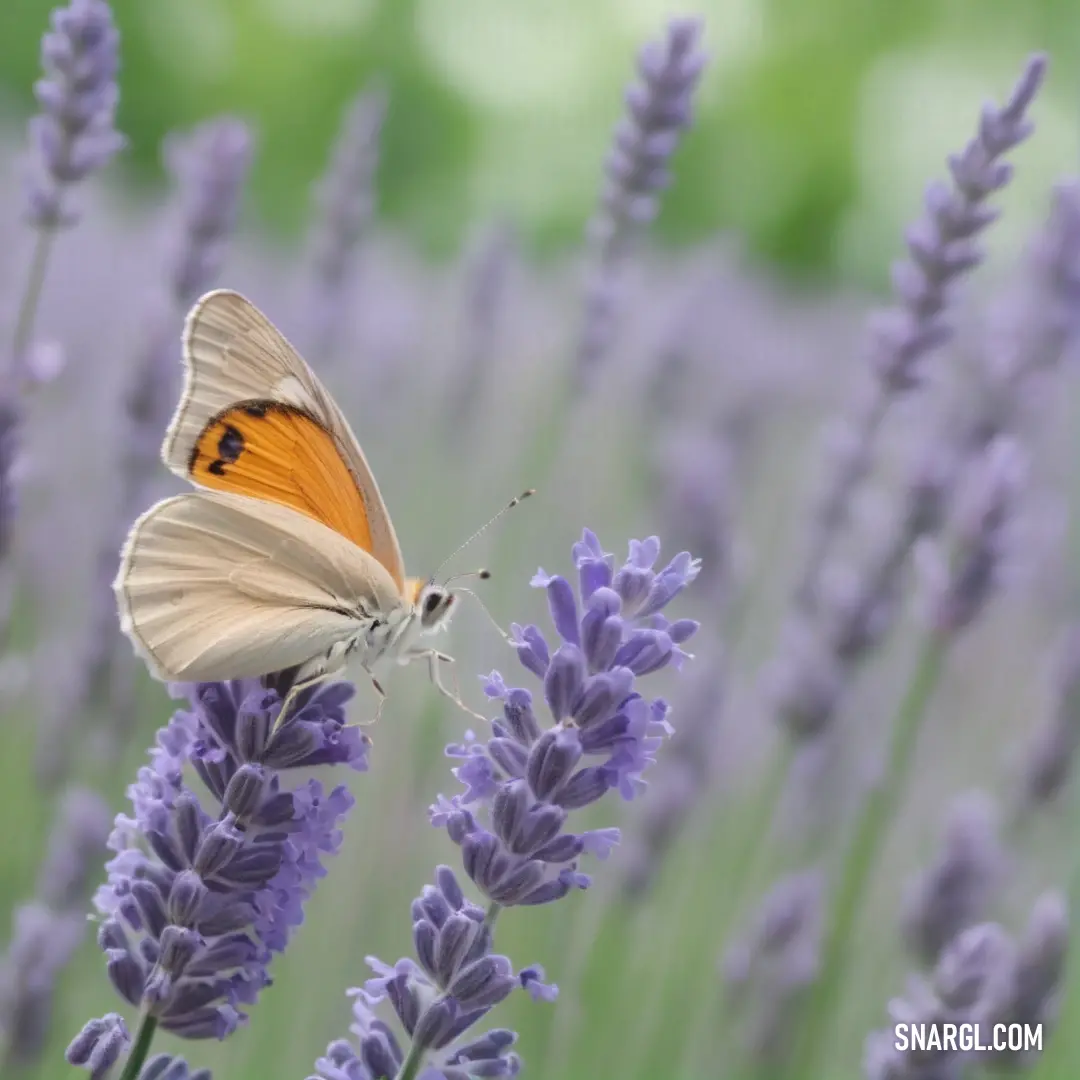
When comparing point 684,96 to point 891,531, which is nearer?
point 684,96

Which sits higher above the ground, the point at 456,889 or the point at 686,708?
the point at 686,708

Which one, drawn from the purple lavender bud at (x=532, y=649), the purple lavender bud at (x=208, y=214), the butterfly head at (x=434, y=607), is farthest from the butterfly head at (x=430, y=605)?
the purple lavender bud at (x=208, y=214)

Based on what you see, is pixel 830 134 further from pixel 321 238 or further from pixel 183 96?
pixel 321 238

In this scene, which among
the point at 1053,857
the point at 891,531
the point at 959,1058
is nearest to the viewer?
the point at 959,1058

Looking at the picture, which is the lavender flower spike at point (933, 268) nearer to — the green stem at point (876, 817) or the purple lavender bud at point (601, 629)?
the green stem at point (876, 817)

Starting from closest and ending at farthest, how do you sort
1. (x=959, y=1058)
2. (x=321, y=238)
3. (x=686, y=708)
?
(x=959, y=1058), (x=686, y=708), (x=321, y=238)

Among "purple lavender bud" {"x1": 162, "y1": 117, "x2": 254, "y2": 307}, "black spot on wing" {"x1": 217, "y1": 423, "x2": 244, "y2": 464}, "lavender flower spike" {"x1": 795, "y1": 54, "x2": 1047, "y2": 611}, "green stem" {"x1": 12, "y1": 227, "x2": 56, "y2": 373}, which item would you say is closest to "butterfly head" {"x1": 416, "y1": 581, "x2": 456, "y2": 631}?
"black spot on wing" {"x1": 217, "y1": 423, "x2": 244, "y2": 464}

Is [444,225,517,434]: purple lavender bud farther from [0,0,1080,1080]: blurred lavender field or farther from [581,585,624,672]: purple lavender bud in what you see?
[581,585,624,672]: purple lavender bud

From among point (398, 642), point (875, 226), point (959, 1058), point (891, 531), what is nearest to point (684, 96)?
point (891, 531)
